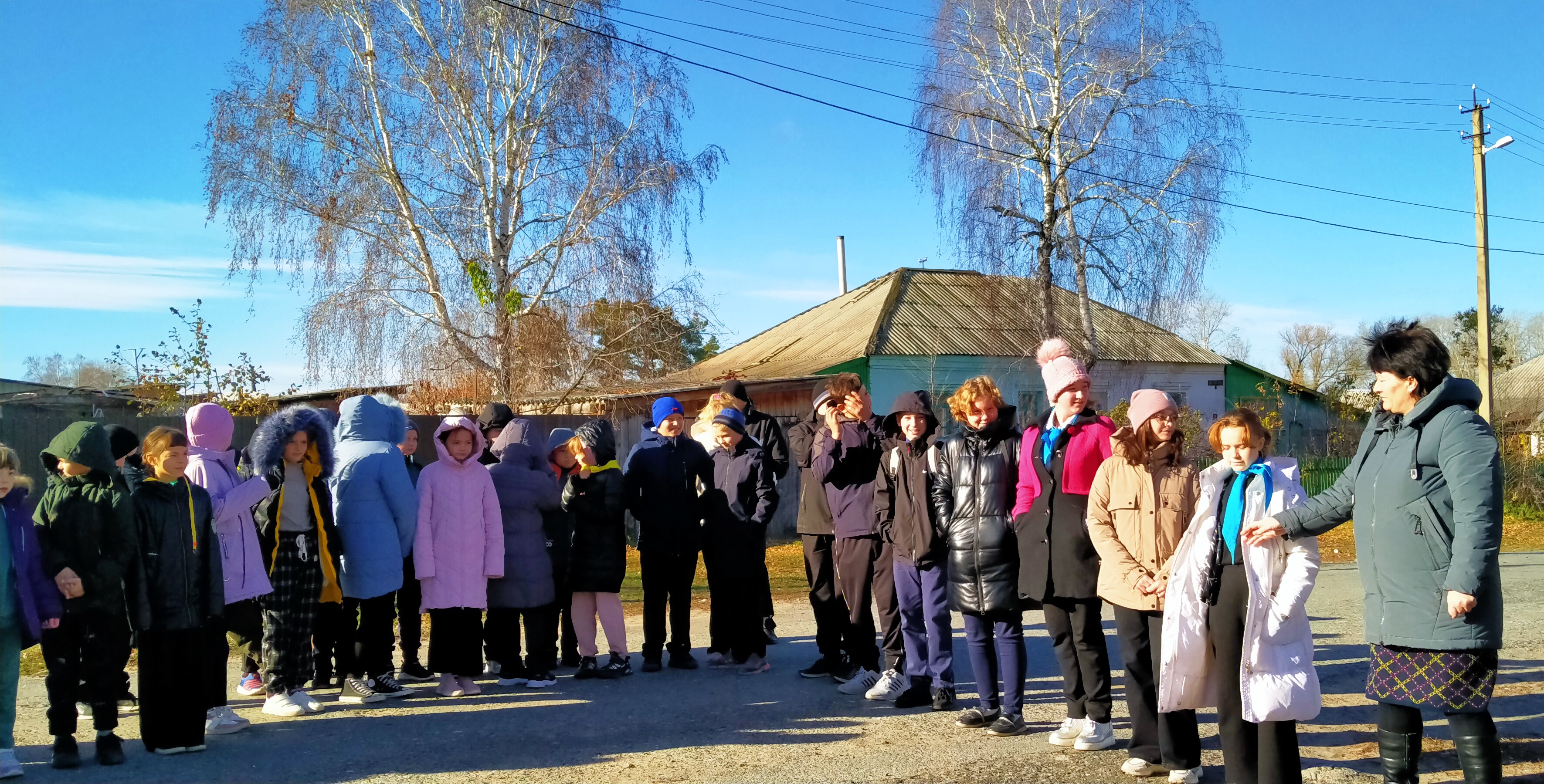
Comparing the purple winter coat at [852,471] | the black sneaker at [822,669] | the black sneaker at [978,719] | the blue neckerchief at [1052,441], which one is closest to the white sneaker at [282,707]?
the black sneaker at [822,669]

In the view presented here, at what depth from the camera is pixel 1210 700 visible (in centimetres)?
476

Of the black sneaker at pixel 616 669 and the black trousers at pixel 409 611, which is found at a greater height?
A: the black trousers at pixel 409 611

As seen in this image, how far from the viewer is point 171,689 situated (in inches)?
225

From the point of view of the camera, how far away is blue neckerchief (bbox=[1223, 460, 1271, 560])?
15.0ft

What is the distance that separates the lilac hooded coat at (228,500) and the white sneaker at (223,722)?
23.5 inches

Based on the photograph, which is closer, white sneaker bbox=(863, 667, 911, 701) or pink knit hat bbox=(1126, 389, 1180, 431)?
pink knit hat bbox=(1126, 389, 1180, 431)

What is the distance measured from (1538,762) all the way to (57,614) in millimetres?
7258

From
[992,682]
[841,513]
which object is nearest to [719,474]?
[841,513]

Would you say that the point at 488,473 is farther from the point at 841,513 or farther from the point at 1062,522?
the point at 1062,522

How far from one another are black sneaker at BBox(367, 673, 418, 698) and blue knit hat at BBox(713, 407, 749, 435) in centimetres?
280

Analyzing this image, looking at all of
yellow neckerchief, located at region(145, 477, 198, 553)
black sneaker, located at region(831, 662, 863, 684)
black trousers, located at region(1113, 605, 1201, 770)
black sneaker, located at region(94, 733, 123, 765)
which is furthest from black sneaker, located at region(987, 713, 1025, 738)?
black sneaker, located at region(94, 733, 123, 765)

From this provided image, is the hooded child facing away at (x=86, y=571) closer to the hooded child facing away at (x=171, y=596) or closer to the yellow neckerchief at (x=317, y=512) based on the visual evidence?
the hooded child facing away at (x=171, y=596)

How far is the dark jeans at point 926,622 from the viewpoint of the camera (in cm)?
641

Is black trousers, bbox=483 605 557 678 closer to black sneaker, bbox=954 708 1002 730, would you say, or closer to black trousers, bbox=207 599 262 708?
black trousers, bbox=207 599 262 708
